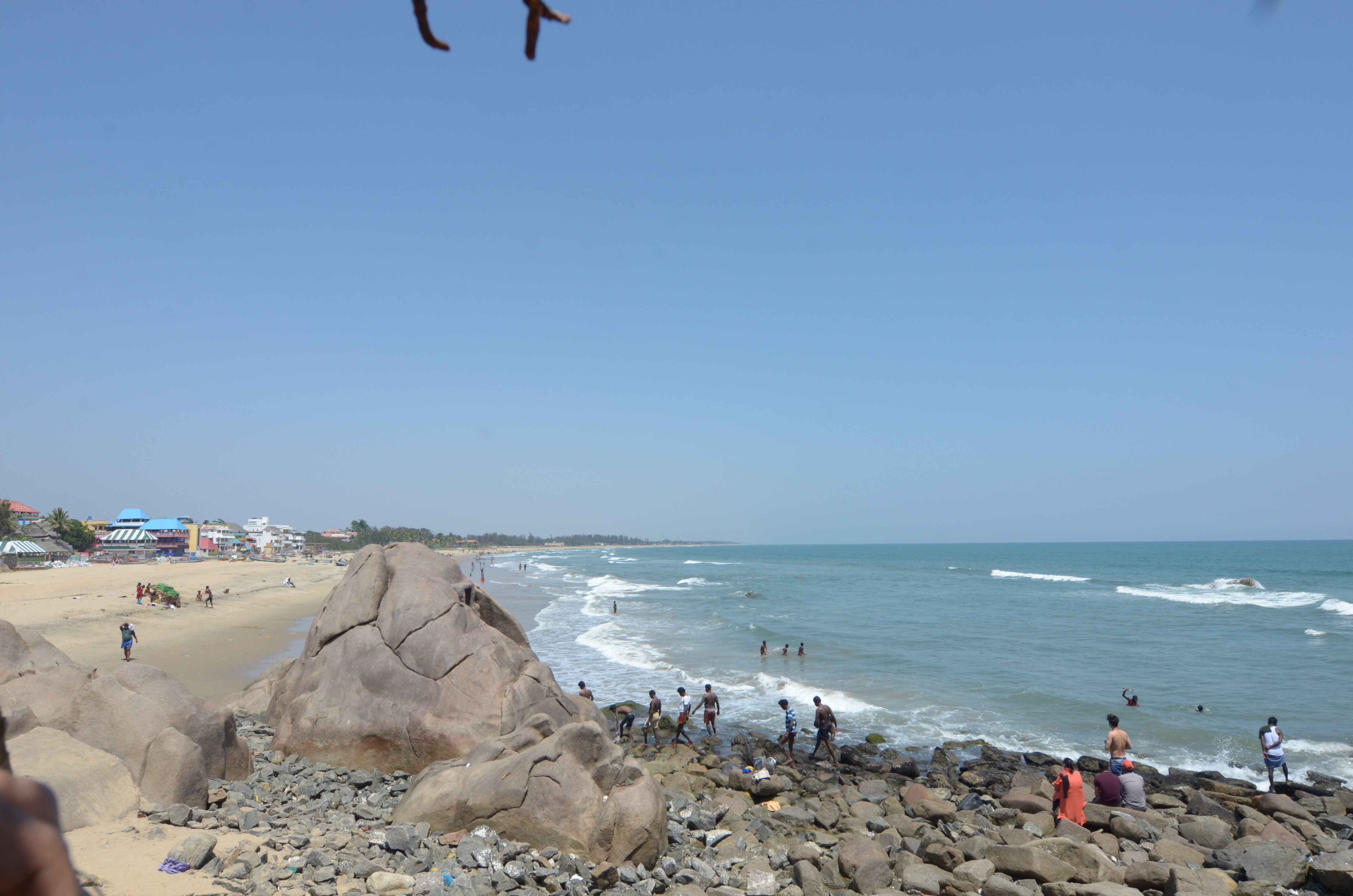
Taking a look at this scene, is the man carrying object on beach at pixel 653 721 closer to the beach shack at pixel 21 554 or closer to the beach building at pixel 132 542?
the beach shack at pixel 21 554

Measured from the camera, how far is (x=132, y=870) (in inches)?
320

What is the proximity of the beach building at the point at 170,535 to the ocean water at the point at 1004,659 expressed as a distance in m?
77.5

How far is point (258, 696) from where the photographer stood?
59.2 feet

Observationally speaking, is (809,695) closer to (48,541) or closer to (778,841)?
(778,841)

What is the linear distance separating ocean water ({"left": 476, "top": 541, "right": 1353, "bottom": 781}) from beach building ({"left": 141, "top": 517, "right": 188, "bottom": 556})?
254ft

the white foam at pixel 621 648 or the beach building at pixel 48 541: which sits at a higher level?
the beach building at pixel 48 541

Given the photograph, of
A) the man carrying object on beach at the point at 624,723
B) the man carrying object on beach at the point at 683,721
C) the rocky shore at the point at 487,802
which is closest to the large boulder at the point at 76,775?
the rocky shore at the point at 487,802

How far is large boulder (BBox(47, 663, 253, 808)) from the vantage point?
10344mm

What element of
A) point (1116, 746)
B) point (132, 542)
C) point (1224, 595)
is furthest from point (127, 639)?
point (132, 542)

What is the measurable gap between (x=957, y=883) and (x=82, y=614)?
41.1 meters

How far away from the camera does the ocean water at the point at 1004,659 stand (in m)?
22.4

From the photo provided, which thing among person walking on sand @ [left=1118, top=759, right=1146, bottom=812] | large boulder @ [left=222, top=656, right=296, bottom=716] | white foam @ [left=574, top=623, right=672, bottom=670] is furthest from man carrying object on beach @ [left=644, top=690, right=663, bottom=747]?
person walking on sand @ [left=1118, top=759, right=1146, bottom=812]

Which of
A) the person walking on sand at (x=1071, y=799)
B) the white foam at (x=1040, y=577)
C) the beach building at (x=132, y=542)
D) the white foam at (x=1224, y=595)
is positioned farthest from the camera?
the beach building at (x=132, y=542)

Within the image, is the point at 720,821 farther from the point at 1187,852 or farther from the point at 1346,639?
the point at 1346,639
